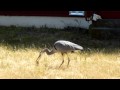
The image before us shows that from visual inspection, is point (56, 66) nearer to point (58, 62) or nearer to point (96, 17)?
point (58, 62)

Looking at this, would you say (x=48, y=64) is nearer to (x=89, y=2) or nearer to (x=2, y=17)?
(x=89, y=2)

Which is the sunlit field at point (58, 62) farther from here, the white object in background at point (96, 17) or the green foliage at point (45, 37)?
the white object in background at point (96, 17)

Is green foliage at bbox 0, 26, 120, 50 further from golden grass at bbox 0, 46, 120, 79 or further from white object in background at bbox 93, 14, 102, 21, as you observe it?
golden grass at bbox 0, 46, 120, 79

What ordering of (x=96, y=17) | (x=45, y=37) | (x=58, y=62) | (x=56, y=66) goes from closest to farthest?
(x=56, y=66)
(x=58, y=62)
(x=45, y=37)
(x=96, y=17)

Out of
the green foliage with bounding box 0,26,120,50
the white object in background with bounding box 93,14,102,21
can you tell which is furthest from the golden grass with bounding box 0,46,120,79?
the white object in background with bounding box 93,14,102,21

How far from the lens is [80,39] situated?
9844 millimetres

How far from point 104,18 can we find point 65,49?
588cm

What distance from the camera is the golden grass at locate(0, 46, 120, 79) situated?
5340 millimetres

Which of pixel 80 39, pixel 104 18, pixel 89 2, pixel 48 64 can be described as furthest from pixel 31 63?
pixel 104 18

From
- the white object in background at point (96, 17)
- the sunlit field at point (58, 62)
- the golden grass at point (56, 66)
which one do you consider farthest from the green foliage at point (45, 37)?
the golden grass at point (56, 66)

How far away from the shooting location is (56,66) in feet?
20.1

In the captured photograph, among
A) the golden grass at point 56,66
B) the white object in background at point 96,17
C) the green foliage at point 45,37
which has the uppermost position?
the white object in background at point 96,17

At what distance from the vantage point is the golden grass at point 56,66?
534 centimetres

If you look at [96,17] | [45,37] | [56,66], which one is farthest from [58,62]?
[96,17]
